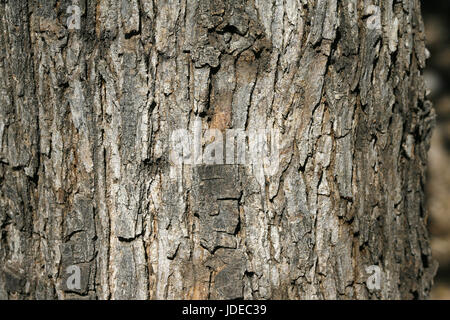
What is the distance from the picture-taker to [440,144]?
254 cm

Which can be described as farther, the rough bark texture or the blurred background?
the blurred background

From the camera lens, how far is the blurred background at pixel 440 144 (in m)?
2.53

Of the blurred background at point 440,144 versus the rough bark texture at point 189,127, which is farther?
the blurred background at point 440,144

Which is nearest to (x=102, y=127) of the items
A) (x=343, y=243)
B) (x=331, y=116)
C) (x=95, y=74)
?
(x=95, y=74)

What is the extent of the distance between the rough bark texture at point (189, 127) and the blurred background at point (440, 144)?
1.19 meters

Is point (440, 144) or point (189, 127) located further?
point (440, 144)

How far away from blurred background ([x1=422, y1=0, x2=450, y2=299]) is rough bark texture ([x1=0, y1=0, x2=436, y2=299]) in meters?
1.19

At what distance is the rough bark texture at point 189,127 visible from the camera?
136cm

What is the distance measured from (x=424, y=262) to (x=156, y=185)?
1.10 metres

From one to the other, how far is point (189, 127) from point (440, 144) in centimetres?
177

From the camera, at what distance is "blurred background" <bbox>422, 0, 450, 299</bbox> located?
2.53 m

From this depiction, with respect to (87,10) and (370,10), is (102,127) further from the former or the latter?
(370,10)

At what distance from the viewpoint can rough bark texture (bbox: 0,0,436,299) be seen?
4.45 ft

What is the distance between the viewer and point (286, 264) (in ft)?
4.72
